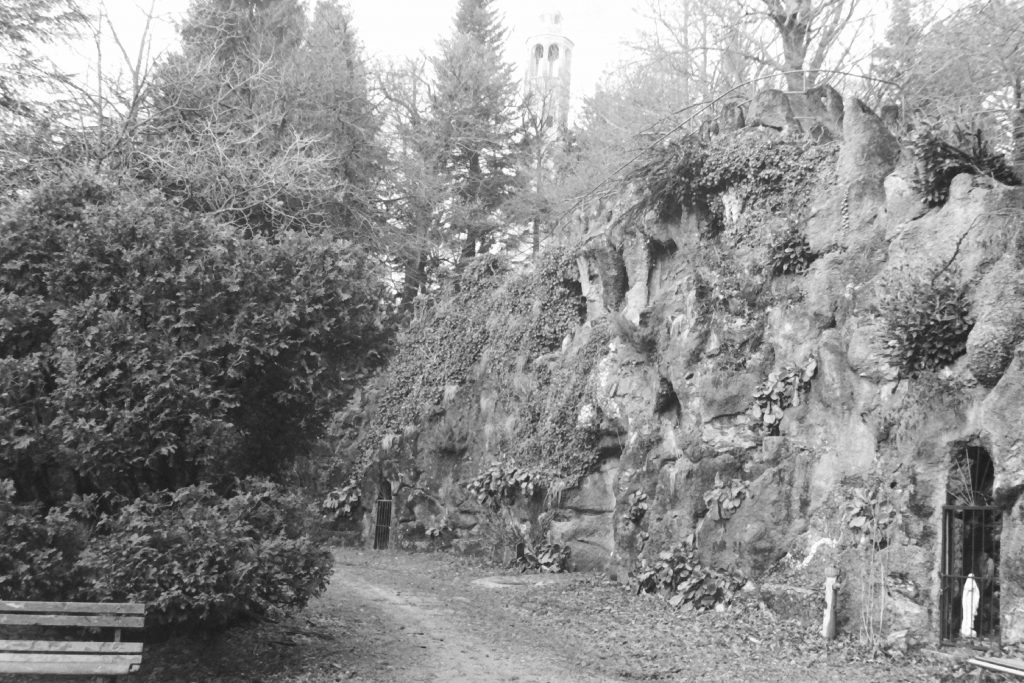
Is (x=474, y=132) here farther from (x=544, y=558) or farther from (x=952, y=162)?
(x=952, y=162)

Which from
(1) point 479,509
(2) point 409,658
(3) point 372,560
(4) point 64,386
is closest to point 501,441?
(1) point 479,509

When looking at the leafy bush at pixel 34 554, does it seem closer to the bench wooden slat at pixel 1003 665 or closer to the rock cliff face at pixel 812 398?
the bench wooden slat at pixel 1003 665

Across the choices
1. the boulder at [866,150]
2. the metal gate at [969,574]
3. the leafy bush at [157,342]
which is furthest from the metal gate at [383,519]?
the metal gate at [969,574]

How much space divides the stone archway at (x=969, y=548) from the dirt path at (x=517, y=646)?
2.14 ft

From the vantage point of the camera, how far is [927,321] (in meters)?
9.48

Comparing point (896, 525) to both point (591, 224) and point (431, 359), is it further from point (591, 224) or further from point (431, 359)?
point (431, 359)

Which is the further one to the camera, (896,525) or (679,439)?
(679,439)

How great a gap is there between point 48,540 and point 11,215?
2.78 meters

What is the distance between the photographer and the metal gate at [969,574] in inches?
343

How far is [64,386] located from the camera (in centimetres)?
693

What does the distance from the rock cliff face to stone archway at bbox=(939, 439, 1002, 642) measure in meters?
0.02

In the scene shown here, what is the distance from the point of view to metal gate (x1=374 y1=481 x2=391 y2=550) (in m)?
19.4

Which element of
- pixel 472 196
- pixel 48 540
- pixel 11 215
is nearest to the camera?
pixel 48 540

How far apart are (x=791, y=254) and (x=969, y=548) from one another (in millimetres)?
4561
